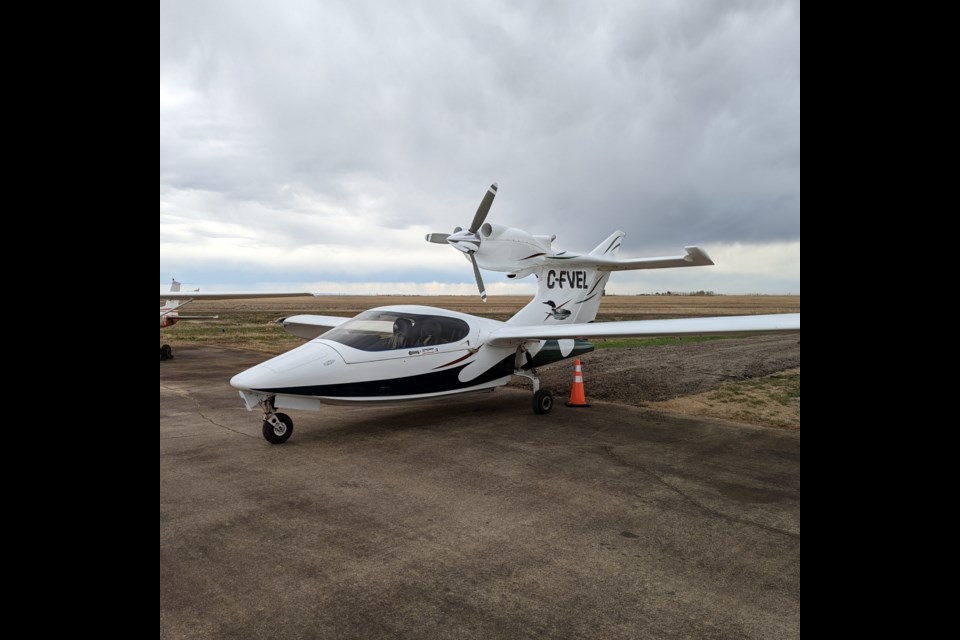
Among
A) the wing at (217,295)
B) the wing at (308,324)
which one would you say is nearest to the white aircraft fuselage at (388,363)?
the wing at (308,324)

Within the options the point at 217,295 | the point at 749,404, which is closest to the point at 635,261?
the point at 749,404

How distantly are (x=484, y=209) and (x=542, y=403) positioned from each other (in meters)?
3.70

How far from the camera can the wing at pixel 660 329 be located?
24.1ft

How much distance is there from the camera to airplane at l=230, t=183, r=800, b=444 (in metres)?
7.48

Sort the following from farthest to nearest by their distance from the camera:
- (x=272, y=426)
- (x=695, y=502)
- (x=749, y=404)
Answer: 1. (x=749, y=404)
2. (x=272, y=426)
3. (x=695, y=502)

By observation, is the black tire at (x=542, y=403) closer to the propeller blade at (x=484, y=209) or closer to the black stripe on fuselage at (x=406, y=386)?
the black stripe on fuselage at (x=406, y=386)

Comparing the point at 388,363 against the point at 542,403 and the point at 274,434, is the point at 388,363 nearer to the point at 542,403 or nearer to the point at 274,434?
the point at 274,434

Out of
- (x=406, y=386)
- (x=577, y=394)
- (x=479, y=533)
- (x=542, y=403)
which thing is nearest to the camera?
(x=479, y=533)

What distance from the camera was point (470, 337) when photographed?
9297 millimetres

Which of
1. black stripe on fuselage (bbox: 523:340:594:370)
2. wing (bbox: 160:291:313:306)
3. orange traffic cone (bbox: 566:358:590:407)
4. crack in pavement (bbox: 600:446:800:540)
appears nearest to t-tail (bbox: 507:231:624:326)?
black stripe on fuselage (bbox: 523:340:594:370)

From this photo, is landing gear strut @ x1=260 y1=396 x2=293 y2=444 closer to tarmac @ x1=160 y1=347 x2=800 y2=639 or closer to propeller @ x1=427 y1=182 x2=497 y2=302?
tarmac @ x1=160 y1=347 x2=800 y2=639
